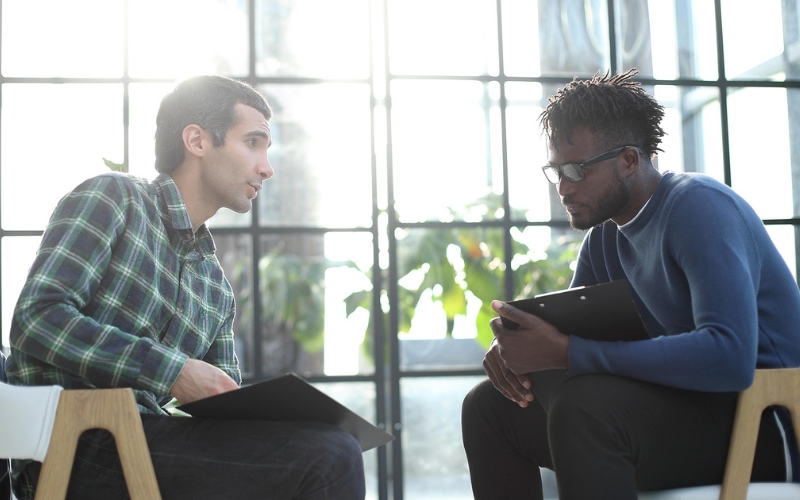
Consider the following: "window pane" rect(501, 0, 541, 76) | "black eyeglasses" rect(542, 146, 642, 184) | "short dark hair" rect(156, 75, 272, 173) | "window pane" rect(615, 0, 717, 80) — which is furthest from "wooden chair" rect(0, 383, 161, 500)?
"window pane" rect(615, 0, 717, 80)

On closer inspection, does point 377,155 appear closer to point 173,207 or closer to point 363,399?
point 363,399

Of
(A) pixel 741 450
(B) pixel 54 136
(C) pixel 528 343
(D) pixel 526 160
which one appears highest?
(B) pixel 54 136

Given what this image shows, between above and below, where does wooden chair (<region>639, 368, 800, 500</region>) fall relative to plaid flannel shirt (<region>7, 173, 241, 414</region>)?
below

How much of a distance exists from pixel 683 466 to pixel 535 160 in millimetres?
1958

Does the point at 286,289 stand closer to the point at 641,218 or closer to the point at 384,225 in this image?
the point at 384,225

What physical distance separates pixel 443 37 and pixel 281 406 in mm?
2296

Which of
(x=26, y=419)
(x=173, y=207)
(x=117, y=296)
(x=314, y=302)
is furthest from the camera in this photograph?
(x=314, y=302)

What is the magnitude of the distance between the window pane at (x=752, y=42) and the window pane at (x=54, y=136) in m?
2.62

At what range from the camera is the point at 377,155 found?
3307 mm

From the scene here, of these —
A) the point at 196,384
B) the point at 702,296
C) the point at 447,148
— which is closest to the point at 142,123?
the point at 447,148

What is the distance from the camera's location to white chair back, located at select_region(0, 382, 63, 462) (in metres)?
1.40

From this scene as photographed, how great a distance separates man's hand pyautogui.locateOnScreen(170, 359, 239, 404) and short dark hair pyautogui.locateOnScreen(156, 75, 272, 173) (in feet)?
2.02

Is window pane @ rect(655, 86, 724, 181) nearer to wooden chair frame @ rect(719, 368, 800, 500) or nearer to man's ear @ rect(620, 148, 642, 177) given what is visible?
man's ear @ rect(620, 148, 642, 177)

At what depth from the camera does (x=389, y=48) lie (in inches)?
131
